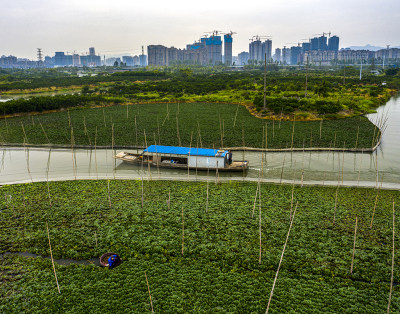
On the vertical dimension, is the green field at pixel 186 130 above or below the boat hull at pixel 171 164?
above

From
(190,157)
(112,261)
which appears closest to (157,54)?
(190,157)

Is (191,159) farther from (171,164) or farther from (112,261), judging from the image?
(112,261)

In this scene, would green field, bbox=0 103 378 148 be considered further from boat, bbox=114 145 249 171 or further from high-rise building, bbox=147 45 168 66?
high-rise building, bbox=147 45 168 66

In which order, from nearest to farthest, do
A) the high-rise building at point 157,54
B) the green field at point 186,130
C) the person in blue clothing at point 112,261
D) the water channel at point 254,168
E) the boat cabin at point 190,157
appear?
the person in blue clothing at point 112,261
the water channel at point 254,168
the boat cabin at point 190,157
the green field at point 186,130
the high-rise building at point 157,54

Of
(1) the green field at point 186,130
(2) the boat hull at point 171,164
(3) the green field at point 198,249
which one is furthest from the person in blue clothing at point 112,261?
(1) the green field at point 186,130

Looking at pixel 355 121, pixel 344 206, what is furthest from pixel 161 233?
pixel 355 121

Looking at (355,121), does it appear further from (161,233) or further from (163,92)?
(163,92)

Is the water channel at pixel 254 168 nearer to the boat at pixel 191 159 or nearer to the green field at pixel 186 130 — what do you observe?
the boat at pixel 191 159
